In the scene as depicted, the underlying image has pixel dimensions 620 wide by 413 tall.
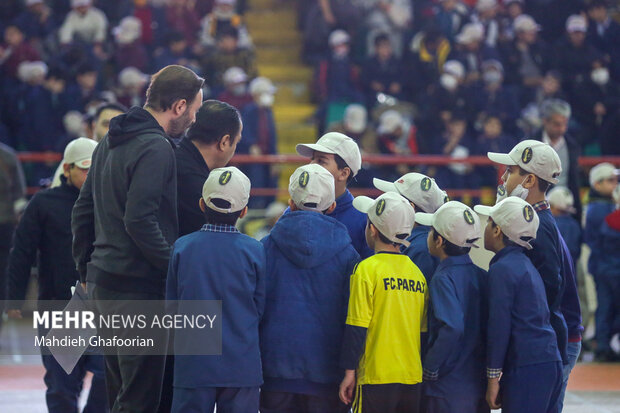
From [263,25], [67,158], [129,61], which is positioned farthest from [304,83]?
[67,158]

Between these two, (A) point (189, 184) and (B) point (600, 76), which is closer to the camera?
(A) point (189, 184)

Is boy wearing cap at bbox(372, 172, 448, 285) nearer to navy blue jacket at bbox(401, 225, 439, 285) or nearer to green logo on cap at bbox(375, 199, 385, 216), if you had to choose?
navy blue jacket at bbox(401, 225, 439, 285)

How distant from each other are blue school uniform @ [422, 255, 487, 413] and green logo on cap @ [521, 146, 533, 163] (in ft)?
2.50

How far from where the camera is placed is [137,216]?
4703mm

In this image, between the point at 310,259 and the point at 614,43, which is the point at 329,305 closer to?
the point at 310,259

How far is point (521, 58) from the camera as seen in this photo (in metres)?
15.7

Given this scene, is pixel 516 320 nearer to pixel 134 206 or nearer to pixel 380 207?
pixel 380 207

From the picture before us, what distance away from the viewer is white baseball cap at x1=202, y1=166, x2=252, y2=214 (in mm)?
4844

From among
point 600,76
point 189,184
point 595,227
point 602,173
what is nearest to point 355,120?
point 602,173

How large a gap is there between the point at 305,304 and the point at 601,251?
6184 millimetres

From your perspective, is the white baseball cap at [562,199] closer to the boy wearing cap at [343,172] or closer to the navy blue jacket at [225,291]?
the boy wearing cap at [343,172]

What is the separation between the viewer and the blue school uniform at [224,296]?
4742 millimetres

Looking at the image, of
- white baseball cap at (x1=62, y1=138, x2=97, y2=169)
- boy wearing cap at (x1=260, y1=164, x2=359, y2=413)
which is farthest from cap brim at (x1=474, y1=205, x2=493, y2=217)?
white baseball cap at (x1=62, y1=138, x2=97, y2=169)

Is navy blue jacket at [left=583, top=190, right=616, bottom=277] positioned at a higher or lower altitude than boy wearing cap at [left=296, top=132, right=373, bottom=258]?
higher
